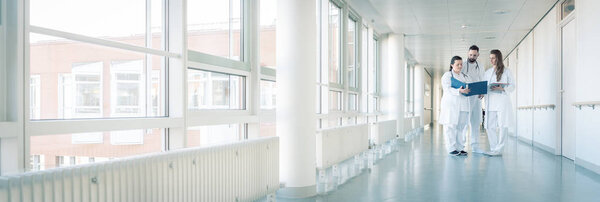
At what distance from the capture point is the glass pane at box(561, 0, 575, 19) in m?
7.45

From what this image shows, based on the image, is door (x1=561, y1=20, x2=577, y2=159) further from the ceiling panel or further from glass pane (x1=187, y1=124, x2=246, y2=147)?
glass pane (x1=187, y1=124, x2=246, y2=147)

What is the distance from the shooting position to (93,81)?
9.50ft

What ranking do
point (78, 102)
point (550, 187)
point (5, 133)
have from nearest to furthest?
1. point (5, 133)
2. point (78, 102)
3. point (550, 187)

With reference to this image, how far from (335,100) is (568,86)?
3.88 meters

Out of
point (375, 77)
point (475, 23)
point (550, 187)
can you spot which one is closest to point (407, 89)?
point (375, 77)

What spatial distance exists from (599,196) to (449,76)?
13.3 feet

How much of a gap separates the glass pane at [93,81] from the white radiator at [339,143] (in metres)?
2.17

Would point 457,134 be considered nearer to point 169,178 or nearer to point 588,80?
point 588,80

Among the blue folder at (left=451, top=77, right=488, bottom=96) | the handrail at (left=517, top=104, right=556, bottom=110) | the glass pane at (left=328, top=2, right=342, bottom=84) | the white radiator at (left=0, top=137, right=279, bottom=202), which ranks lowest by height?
the white radiator at (left=0, top=137, right=279, bottom=202)

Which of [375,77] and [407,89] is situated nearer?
[375,77]

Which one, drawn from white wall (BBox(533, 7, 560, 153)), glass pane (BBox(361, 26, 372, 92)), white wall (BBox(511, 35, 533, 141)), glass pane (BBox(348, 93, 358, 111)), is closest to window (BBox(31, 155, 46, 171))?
glass pane (BBox(348, 93, 358, 111))

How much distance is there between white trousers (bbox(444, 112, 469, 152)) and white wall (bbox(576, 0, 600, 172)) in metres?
1.91

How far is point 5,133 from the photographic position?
2.09m

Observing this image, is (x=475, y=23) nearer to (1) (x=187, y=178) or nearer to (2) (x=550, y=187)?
(2) (x=550, y=187)
